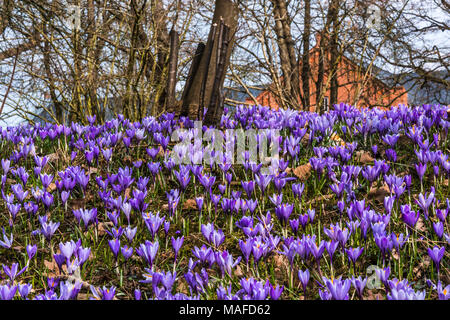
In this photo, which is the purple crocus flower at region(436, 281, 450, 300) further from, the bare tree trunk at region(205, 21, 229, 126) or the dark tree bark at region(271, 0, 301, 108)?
the dark tree bark at region(271, 0, 301, 108)

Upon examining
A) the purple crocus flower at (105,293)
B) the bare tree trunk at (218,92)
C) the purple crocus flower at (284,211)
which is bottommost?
the purple crocus flower at (105,293)

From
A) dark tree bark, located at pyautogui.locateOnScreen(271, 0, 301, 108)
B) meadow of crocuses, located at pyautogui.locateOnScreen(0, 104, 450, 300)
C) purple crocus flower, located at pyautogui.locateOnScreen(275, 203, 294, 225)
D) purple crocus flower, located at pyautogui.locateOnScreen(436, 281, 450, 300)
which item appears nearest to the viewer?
purple crocus flower, located at pyautogui.locateOnScreen(436, 281, 450, 300)

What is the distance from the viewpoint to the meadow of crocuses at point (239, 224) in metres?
1.98

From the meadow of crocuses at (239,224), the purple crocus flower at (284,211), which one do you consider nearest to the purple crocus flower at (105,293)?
the meadow of crocuses at (239,224)

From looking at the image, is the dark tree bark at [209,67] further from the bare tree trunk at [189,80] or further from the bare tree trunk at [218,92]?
the bare tree trunk at [218,92]

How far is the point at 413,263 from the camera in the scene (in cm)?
223

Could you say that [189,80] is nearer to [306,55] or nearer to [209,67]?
[209,67]

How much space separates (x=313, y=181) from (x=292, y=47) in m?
8.20

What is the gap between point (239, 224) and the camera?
267 cm

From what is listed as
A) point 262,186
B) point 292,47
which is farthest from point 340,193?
point 292,47

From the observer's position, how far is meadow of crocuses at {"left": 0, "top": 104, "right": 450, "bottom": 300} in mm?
1976

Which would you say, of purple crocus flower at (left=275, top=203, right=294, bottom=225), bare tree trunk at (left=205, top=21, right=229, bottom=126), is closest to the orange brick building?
bare tree trunk at (left=205, top=21, right=229, bottom=126)

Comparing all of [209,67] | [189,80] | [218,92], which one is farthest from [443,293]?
[189,80]
